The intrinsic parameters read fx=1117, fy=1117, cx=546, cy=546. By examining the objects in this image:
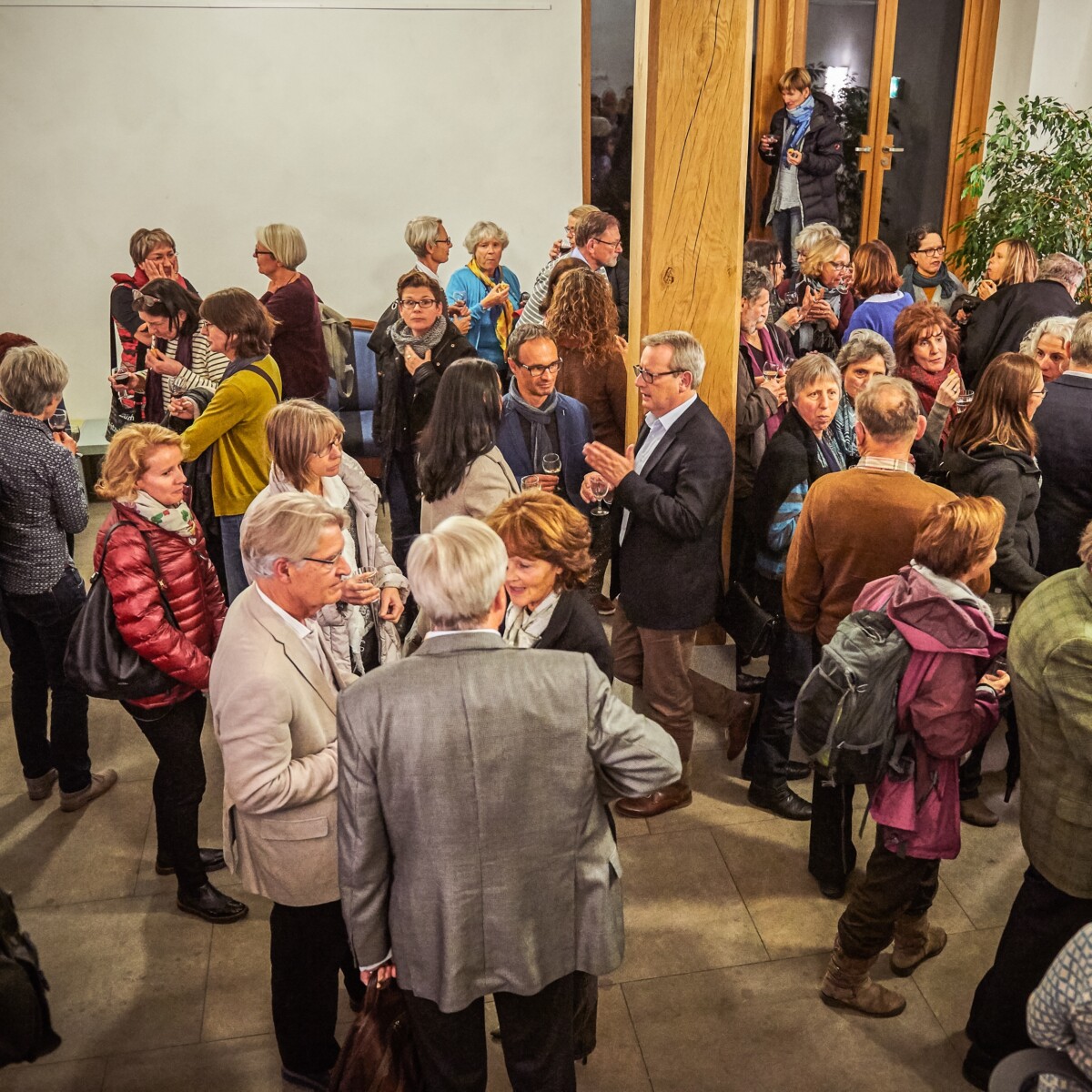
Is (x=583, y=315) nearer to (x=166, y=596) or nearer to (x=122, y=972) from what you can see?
(x=166, y=596)

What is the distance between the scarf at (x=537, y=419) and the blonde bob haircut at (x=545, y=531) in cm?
113

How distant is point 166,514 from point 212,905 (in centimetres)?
122

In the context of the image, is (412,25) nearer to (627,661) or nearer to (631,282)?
(631,282)

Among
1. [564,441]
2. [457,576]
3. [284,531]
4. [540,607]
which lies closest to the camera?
[457,576]

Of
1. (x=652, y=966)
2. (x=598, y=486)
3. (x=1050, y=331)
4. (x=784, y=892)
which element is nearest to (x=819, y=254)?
(x=1050, y=331)

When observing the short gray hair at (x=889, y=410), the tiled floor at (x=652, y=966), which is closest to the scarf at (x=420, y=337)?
the tiled floor at (x=652, y=966)

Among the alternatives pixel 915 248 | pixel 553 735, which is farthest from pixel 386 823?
pixel 915 248

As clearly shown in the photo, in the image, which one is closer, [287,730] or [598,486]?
[287,730]

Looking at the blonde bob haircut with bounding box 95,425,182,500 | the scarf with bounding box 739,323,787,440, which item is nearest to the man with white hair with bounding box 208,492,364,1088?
the blonde bob haircut with bounding box 95,425,182,500

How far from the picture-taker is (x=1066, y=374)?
3.85m

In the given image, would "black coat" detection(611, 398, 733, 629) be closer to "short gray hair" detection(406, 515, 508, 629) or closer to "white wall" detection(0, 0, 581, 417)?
"short gray hair" detection(406, 515, 508, 629)

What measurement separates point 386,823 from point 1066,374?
296 cm

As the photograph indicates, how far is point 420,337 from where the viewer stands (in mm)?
4637

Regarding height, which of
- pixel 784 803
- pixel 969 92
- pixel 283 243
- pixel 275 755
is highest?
pixel 969 92
